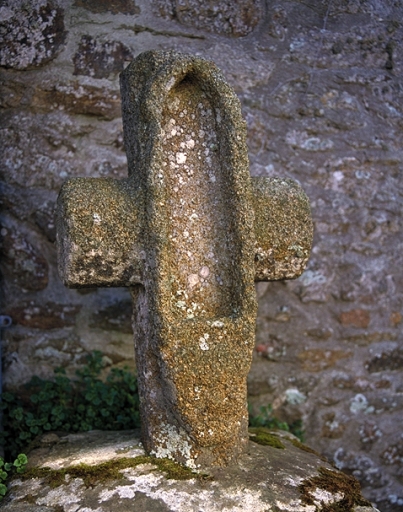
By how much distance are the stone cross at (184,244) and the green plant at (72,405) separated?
0.49 meters

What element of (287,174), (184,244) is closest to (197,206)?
(184,244)

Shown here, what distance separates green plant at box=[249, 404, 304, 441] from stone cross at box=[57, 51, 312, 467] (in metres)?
0.76

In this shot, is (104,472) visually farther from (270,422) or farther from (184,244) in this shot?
(270,422)

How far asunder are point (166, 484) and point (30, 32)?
1.74m

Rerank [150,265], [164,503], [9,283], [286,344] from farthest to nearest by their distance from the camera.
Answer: [286,344] → [9,283] → [150,265] → [164,503]

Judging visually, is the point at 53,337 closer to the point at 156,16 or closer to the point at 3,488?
the point at 3,488

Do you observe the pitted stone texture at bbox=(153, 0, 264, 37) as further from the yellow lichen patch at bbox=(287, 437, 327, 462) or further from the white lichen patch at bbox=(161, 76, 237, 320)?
the yellow lichen patch at bbox=(287, 437, 327, 462)

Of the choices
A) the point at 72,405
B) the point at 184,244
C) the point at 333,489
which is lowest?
the point at 333,489

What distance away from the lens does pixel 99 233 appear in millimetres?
1583

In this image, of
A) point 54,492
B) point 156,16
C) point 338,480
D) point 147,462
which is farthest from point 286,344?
point 156,16

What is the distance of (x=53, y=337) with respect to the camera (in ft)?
7.68

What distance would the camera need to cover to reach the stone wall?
7.57 ft

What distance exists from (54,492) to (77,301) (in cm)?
95

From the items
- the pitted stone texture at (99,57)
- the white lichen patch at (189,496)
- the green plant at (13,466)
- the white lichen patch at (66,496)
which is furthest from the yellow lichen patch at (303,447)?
the pitted stone texture at (99,57)
